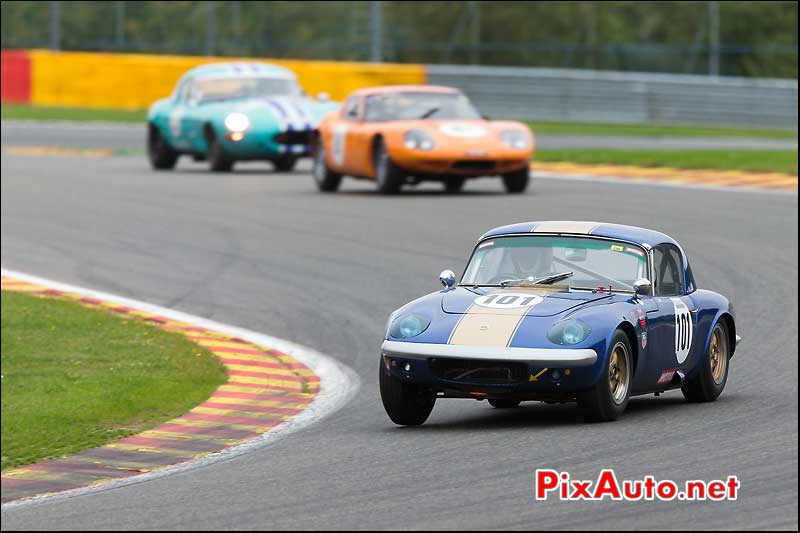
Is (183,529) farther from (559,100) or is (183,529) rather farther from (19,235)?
(559,100)

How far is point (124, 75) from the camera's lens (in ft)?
119

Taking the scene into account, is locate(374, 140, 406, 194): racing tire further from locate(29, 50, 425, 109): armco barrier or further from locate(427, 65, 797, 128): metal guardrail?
locate(29, 50, 425, 109): armco barrier

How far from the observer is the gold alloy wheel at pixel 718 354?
4511 mm

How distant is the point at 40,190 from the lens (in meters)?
19.9

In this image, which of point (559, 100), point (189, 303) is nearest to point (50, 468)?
point (189, 303)

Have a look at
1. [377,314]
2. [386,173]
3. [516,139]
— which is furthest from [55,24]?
[516,139]

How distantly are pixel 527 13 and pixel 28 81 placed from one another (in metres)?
10.9

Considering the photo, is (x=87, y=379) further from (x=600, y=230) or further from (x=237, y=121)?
(x=237, y=121)

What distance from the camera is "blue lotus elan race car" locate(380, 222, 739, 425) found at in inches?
173

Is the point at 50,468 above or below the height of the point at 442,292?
below

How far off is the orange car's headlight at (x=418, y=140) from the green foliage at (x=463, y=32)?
24905 mm

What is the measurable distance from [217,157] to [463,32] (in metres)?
16.6

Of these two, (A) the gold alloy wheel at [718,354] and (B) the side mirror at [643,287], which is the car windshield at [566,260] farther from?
(A) the gold alloy wheel at [718,354]

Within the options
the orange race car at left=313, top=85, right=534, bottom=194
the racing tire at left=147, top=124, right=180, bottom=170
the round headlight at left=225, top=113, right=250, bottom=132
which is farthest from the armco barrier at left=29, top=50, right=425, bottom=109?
the orange race car at left=313, top=85, right=534, bottom=194
